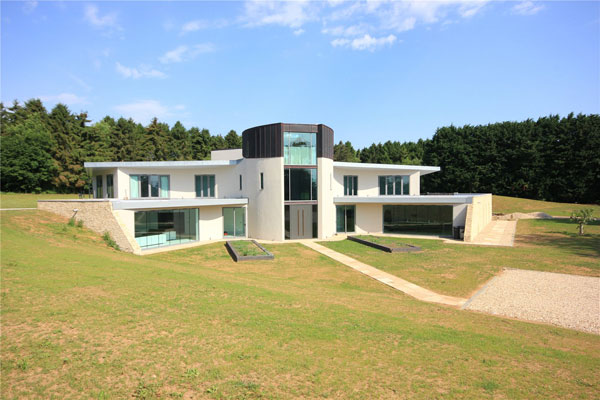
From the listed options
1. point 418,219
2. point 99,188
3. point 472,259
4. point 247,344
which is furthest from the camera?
point 418,219

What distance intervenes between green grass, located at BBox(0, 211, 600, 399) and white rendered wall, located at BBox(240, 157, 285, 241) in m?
14.8

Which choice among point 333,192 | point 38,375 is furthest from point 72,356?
point 333,192

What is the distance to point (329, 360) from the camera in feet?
19.1

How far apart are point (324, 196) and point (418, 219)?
9.89m

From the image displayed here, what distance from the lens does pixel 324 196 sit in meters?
26.6

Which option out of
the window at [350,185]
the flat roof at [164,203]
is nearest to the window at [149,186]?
the flat roof at [164,203]

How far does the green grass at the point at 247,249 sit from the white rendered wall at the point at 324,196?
6.59 m

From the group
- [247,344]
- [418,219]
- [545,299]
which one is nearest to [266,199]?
[418,219]

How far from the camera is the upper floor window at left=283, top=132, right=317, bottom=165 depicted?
83.7 ft

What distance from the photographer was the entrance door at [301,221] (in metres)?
26.0

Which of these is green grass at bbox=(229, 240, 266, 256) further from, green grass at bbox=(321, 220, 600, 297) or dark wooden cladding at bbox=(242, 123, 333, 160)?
dark wooden cladding at bbox=(242, 123, 333, 160)

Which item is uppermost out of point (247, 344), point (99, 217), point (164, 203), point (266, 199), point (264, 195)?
point (264, 195)

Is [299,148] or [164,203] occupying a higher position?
[299,148]

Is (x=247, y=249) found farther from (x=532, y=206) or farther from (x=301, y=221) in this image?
(x=532, y=206)
